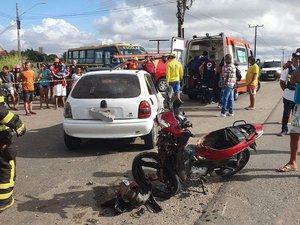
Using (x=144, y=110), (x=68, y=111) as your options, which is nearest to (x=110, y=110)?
(x=144, y=110)

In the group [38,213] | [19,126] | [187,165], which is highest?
[19,126]

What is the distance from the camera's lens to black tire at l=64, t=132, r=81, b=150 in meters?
7.03

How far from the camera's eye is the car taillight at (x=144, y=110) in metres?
6.67

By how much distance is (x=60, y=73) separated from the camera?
45.9 feet

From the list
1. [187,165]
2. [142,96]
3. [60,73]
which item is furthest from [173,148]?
[60,73]

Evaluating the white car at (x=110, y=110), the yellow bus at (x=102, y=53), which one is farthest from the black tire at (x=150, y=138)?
the yellow bus at (x=102, y=53)

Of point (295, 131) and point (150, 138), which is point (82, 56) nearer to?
point (150, 138)

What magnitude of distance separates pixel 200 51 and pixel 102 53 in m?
13.8

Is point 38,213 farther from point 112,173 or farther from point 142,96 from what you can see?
point 142,96

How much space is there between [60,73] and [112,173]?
29.9ft

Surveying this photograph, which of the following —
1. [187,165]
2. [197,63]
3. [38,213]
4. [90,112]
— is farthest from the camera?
[197,63]

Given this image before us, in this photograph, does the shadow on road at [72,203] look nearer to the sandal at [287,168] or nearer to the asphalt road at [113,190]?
the asphalt road at [113,190]

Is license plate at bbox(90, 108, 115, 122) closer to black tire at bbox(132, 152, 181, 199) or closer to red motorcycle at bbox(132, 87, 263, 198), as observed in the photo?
red motorcycle at bbox(132, 87, 263, 198)

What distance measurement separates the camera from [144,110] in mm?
6672
